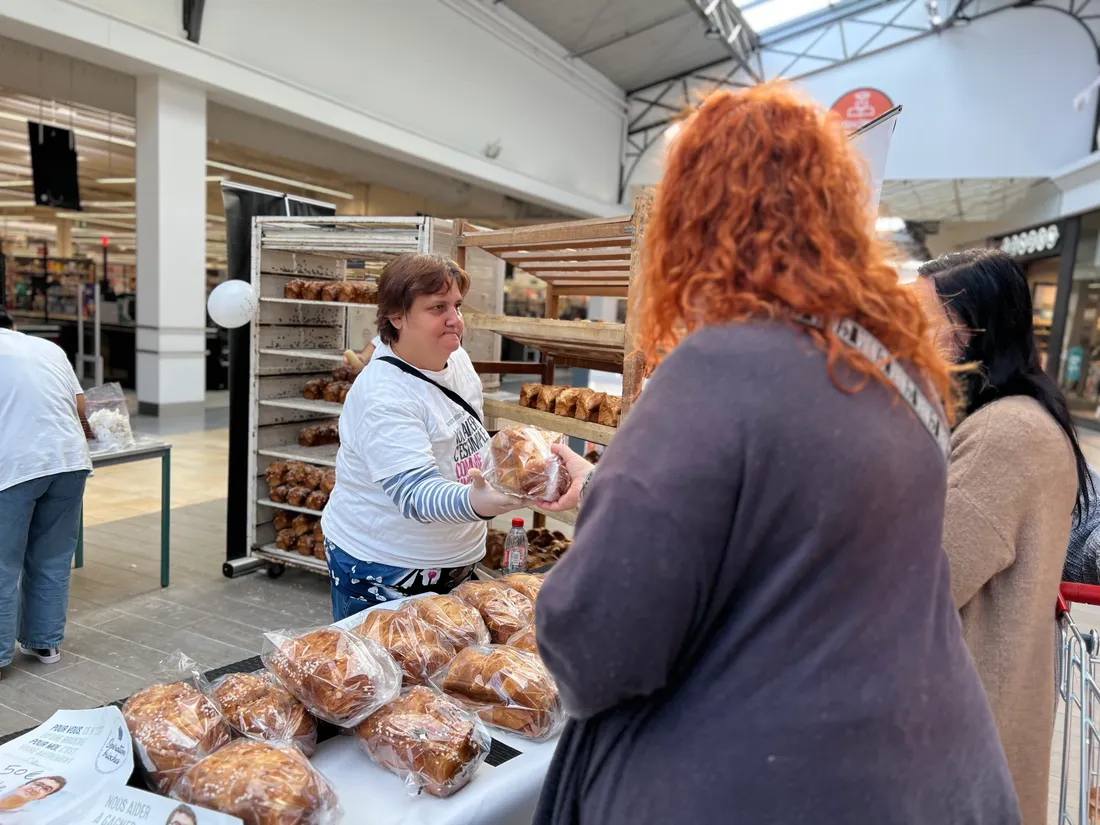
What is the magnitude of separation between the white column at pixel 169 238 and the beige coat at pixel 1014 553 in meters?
8.70

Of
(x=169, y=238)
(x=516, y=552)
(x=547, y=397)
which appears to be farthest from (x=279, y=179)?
(x=516, y=552)

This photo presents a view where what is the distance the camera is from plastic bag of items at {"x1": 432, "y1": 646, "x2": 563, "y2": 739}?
1407mm

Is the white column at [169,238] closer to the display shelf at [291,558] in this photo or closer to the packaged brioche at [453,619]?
the display shelf at [291,558]

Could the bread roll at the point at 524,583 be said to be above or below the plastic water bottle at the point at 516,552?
above

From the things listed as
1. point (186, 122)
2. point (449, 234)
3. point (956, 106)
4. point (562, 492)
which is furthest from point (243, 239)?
point (956, 106)

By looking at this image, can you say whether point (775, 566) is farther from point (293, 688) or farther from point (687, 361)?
point (293, 688)

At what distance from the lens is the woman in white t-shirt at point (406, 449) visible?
6.29 feet

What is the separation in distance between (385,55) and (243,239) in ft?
24.5

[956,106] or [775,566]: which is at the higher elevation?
[956,106]

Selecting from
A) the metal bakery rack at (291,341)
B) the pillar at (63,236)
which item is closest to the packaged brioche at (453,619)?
the metal bakery rack at (291,341)

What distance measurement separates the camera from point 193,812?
1040 millimetres

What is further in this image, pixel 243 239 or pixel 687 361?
pixel 243 239

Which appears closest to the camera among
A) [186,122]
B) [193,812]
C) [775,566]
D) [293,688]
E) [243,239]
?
[775,566]

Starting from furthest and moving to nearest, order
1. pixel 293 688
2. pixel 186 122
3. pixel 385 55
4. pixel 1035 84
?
pixel 1035 84 < pixel 385 55 < pixel 186 122 < pixel 293 688
